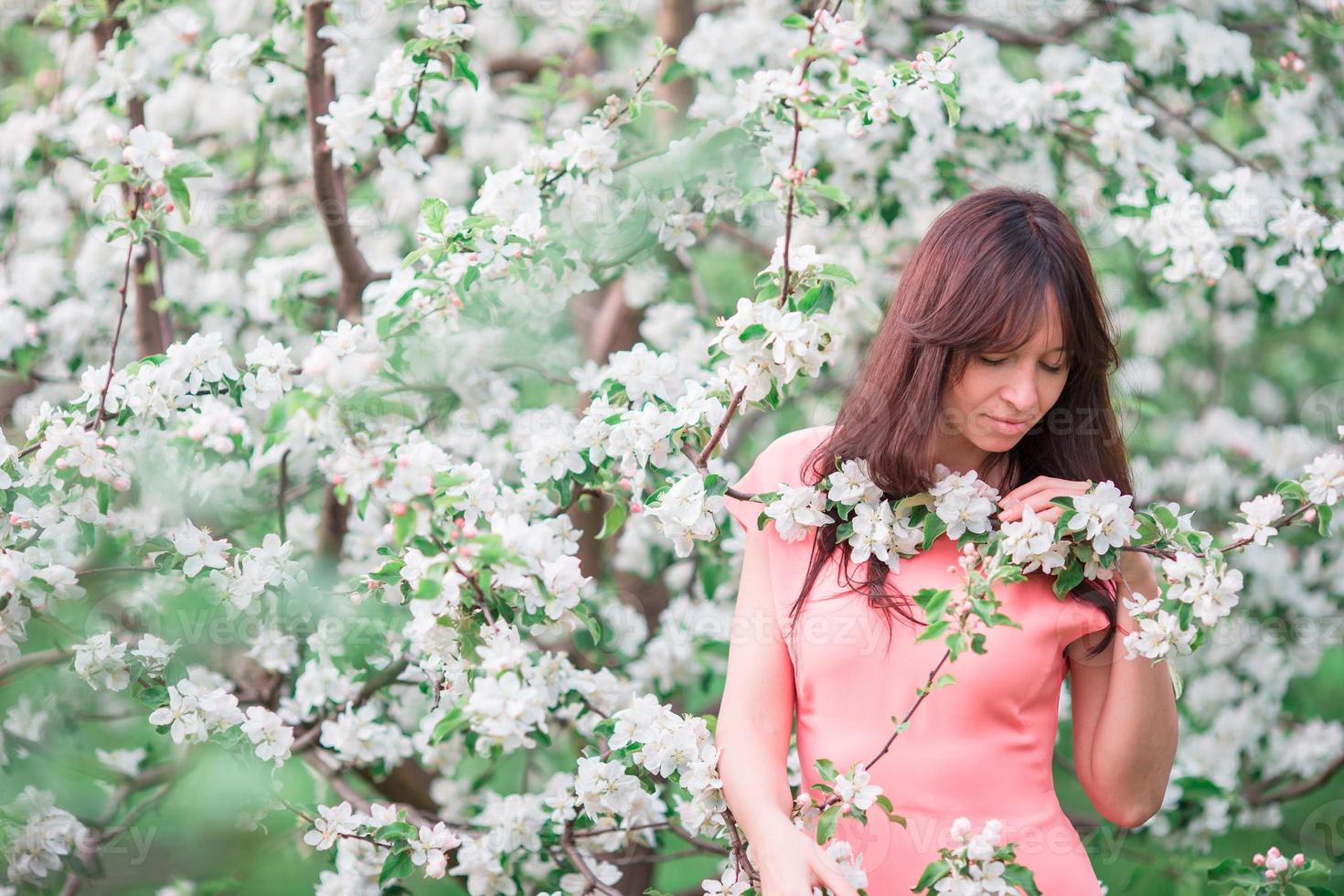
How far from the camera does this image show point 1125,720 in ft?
5.20

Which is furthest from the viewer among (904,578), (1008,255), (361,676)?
(361,676)

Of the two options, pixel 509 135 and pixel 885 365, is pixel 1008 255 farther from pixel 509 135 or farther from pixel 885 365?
pixel 509 135

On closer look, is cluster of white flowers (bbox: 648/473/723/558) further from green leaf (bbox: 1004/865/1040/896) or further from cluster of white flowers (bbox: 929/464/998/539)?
green leaf (bbox: 1004/865/1040/896)

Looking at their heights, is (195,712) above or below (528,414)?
below

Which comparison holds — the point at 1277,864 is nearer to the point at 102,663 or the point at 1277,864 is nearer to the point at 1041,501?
the point at 1041,501

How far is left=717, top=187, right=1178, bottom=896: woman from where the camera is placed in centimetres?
152

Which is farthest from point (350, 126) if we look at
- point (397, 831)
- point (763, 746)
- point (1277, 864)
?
point (1277, 864)

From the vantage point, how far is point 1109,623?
5.27 feet

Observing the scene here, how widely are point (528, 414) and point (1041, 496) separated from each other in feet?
3.78

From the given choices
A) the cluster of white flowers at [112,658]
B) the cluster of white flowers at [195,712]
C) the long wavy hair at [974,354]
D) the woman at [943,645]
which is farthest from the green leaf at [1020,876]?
the cluster of white flowers at [112,658]

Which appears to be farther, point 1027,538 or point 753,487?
point 753,487

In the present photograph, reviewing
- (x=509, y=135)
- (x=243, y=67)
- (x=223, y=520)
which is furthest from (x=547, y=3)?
(x=223, y=520)

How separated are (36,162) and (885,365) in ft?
6.71

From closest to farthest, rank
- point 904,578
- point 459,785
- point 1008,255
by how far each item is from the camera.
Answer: point 1008,255
point 904,578
point 459,785
